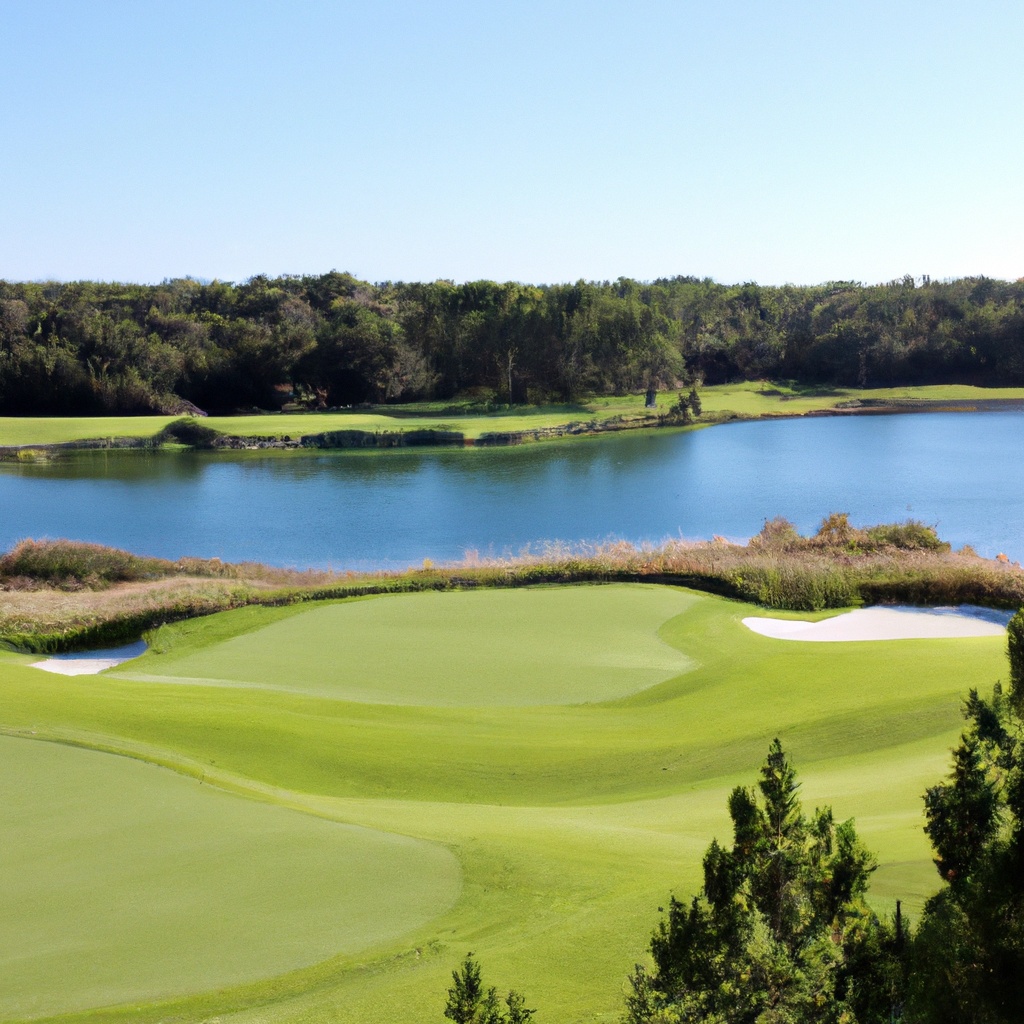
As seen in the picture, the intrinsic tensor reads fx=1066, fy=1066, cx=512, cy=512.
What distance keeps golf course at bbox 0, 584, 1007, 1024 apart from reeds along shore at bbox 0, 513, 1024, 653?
3.79 ft

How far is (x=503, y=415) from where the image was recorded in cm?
6819

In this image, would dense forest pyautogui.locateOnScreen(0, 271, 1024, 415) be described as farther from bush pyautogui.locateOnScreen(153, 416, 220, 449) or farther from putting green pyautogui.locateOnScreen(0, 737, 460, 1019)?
putting green pyautogui.locateOnScreen(0, 737, 460, 1019)

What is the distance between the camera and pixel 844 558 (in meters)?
24.0

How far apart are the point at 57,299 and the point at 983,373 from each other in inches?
2832

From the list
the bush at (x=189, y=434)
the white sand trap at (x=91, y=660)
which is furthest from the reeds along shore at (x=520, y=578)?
the bush at (x=189, y=434)

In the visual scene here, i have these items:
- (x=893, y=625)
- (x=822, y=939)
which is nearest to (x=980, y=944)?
(x=822, y=939)

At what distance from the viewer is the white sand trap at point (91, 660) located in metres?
18.7

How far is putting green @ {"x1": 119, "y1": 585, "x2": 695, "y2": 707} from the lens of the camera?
1589 cm

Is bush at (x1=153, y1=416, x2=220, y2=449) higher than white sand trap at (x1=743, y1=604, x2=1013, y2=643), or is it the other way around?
bush at (x1=153, y1=416, x2=220, y2=449)

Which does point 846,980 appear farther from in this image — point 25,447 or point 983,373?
point 983,373

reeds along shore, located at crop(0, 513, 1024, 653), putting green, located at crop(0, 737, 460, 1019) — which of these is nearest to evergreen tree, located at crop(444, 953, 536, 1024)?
putting green, located at crop(0, 737, 460, 1019)

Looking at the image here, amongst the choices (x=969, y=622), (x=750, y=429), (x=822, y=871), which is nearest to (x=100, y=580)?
(x=969, y=622)

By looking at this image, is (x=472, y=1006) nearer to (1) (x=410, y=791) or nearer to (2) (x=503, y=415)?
(1) (x=410, y=791)

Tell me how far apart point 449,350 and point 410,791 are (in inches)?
2619
